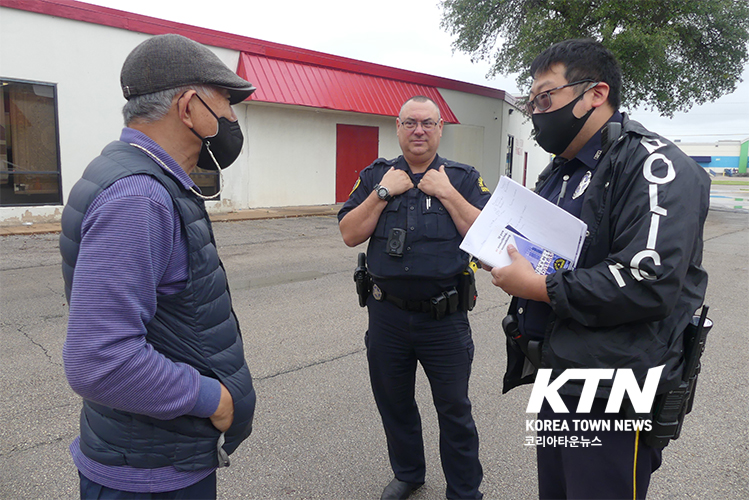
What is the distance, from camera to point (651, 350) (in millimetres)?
1649

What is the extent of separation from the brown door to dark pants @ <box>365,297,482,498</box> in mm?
14361

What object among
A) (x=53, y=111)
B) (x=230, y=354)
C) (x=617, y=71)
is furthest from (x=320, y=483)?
(x=53, y=111)

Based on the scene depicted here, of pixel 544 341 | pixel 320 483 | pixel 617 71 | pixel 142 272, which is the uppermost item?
pixel 617 71

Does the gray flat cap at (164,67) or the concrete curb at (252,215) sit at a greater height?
the gray flat cap at (164,67)

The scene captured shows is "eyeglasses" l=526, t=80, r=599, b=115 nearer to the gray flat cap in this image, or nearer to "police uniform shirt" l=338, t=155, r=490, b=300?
"police uniform shirt" l=338, t=155, r=490, b=300

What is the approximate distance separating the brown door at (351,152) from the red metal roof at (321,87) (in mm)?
1077

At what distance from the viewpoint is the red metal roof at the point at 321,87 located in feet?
45.4

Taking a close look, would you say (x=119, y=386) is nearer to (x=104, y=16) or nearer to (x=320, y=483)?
(x=320, y=483)

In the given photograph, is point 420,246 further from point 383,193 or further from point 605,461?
point 605,461

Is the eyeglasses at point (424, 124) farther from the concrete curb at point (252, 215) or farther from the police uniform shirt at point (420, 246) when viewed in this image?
the concrete curb at point (252, 215)

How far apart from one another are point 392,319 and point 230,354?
125 centimetres

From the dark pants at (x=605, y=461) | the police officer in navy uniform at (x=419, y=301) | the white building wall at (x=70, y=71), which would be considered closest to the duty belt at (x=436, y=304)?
the police officer in navy uniform at (x=419, y=301)

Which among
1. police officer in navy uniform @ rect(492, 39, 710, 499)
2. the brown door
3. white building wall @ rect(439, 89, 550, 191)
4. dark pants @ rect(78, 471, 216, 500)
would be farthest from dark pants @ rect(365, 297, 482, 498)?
white building wall @ rect(439, 89, 550, 191)

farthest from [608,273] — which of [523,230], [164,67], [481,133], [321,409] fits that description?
[481,133]
